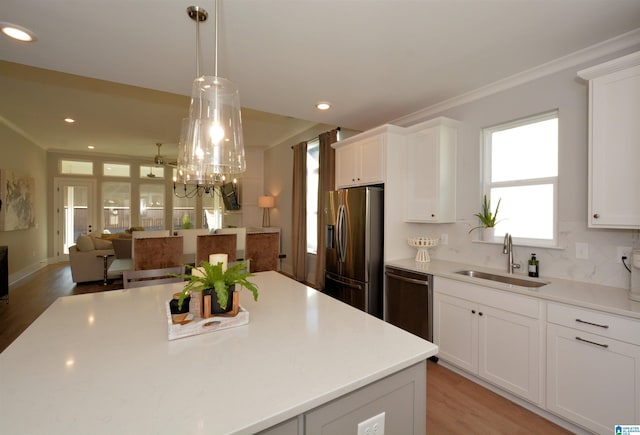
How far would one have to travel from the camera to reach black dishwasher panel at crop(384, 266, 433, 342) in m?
2.76

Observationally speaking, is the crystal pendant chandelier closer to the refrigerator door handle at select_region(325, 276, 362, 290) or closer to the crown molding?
the refrigerator door handle at select_region(325, 276, 362, 290)

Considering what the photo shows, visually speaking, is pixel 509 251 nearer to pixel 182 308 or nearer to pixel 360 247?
pixel 360 247

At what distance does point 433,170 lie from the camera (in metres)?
3.06

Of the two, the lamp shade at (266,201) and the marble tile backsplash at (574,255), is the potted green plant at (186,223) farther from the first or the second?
the marble tile backsplash at (574,255)

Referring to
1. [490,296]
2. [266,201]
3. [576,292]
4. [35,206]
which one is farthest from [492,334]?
[35,206]

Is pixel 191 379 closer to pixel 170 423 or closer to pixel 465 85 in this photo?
pixel 170 423

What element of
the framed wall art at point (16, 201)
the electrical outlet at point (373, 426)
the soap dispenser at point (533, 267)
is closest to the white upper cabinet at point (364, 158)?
the soap dispenser at point (533, 267)

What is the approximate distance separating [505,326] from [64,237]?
984 centimetres

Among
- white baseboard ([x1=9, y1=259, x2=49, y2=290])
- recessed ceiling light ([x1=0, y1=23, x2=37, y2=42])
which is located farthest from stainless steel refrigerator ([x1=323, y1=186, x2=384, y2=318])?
white baseboard ([x1=9, y1=259, x2=49, y2=290])

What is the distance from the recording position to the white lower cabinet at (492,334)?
6.78 feet

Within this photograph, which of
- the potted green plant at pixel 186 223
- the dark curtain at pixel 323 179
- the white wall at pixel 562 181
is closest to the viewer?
the white wall at pixel 562 181

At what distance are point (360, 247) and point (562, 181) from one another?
187 centimetres

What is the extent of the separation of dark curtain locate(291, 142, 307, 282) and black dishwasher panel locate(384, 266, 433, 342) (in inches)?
101

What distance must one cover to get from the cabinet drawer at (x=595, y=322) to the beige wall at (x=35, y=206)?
25.9 feet
